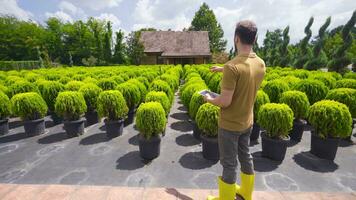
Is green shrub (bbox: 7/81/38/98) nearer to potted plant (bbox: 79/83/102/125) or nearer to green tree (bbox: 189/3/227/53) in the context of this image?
potted plant (bbox: 79/83/102/125)

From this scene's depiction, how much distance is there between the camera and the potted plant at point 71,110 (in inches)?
227

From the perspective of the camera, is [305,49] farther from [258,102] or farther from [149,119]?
[149,119]

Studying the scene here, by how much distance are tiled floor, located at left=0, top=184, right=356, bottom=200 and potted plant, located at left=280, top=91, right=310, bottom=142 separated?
2.47 m

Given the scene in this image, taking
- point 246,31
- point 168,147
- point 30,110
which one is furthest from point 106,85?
point 246,31

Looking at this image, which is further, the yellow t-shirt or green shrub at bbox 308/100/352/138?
green shrub at bbox 308/100/352/138

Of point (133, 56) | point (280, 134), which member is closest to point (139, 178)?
point (280, 134)

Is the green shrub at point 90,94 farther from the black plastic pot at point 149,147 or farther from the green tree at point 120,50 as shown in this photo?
the green tree at point 120,50

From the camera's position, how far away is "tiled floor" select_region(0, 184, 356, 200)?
122 inches

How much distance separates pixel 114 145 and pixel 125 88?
209 cm

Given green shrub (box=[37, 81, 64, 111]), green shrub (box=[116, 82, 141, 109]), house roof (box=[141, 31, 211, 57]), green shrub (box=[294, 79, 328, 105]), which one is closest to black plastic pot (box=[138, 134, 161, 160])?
green shrub (box=[116, 82, 141, 109])

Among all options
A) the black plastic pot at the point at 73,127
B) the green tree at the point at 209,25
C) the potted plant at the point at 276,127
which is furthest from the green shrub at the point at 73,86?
the green tree at the point at 209,25

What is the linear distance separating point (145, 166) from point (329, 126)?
12.2ft

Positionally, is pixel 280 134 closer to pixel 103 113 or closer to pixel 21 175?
pixel 103 113

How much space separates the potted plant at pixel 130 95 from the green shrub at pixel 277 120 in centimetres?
411
